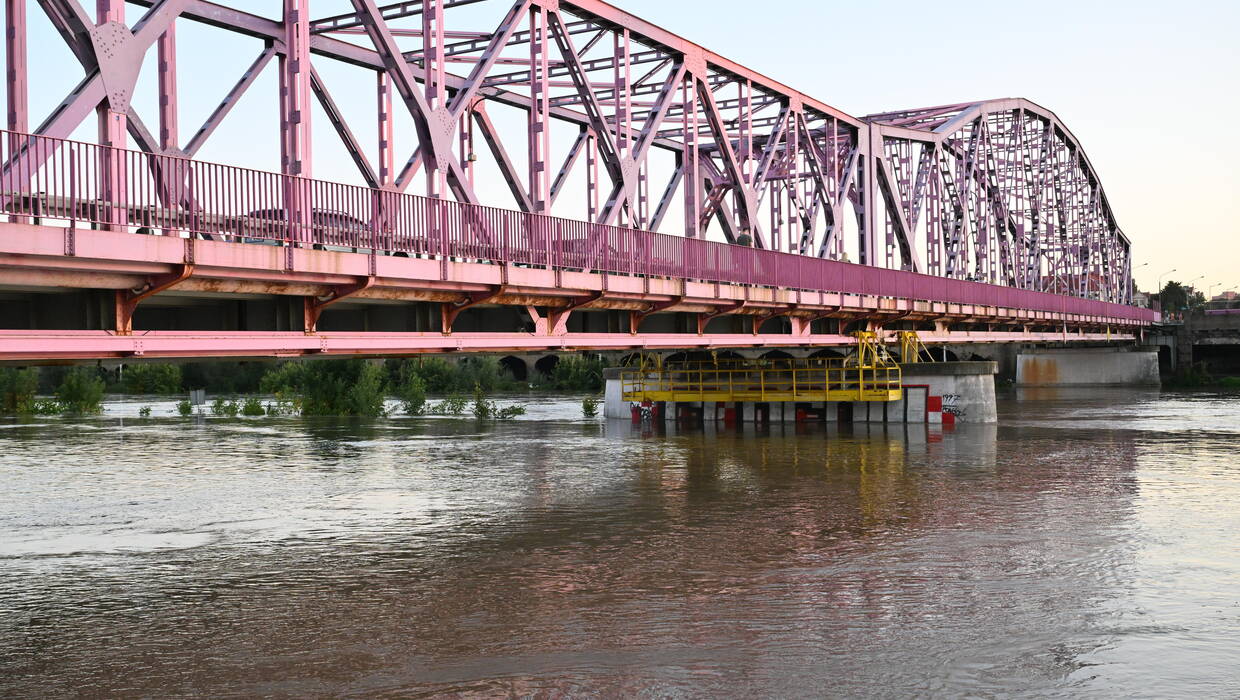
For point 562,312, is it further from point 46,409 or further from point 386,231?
point 46,409

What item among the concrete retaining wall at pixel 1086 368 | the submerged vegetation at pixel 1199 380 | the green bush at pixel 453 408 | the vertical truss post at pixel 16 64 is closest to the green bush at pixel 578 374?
the green bush at pixel 453 408

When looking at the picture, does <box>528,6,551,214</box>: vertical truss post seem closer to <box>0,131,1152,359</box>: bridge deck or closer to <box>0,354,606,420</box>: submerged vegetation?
<box>0,131,1152,359</box>: bridge deck

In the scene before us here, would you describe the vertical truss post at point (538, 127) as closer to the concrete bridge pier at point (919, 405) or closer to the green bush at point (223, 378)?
the concrete bridge pier at point (919, 405)

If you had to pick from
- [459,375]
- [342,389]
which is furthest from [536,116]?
[459,375]

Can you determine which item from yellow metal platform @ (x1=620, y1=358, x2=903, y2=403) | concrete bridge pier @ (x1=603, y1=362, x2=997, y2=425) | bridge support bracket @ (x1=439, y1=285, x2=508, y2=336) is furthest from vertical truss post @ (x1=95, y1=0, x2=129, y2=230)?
concrete bridge pier @ (x1=603, y1=362, x2=997, y2=425)

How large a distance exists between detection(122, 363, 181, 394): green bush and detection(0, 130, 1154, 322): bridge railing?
8189 centimetres

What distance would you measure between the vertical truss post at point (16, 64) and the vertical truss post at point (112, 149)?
1141 mm

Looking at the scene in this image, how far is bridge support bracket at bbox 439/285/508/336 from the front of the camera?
23.4 metres

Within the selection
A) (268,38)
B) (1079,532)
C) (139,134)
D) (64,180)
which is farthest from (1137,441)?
(64,180)

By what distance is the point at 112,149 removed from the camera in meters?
16.7

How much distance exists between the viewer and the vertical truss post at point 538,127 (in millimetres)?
28938

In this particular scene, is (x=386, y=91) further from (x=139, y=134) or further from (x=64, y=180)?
(x=64, y=180)

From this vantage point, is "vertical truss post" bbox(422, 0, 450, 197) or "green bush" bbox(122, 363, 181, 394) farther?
"green bush" bbox(122, 363, 181, 394)

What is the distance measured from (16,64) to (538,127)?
13.2 metres
